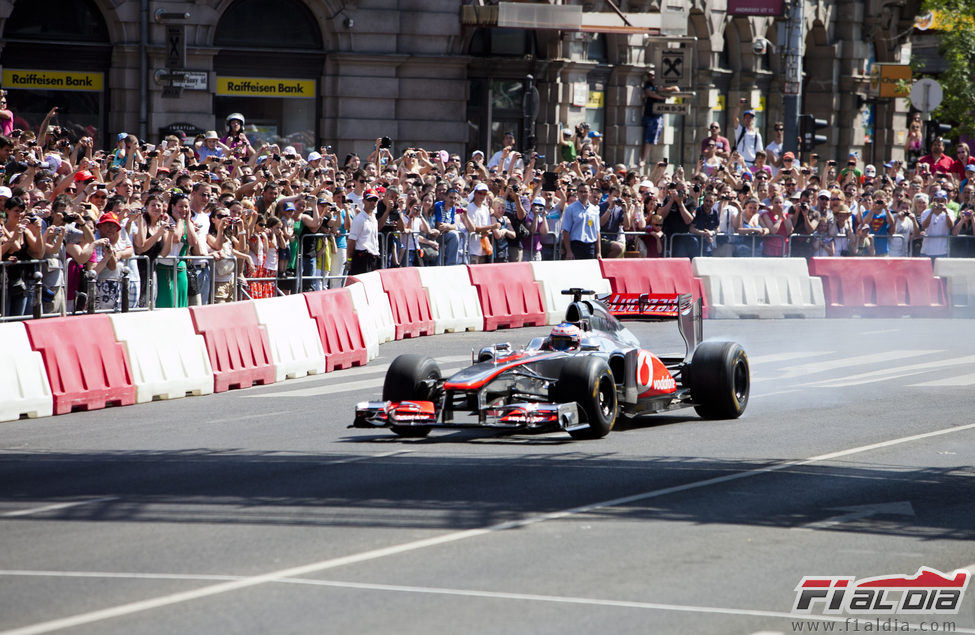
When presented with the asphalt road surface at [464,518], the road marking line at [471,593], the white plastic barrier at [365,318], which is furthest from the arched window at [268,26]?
the road marking line at [471,593]

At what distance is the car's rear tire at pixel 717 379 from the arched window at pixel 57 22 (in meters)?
20.8

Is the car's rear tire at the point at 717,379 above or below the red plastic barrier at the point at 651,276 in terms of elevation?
below

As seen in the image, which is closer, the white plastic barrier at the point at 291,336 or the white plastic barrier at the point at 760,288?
the white plastic barrier at the point at 291,336

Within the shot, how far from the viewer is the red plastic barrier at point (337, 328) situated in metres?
19.8

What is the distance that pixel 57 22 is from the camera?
32625mm

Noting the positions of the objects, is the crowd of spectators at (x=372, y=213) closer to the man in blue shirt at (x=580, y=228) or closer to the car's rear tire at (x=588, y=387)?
the man in blue shirt at (x=580, y=228)

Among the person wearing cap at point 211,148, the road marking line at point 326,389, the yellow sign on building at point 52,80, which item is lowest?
the road marking line at point 326,389

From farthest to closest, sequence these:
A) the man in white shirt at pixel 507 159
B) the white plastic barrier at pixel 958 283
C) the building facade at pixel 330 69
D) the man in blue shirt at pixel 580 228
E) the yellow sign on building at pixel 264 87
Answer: the yellow sign on building at pixel 264 87, the building facade at pixel 330 69, the man in white shirt at pixel 507 159, the white plastic barrier at pixel 958 283, the man in blue shirt at pixel 580 228

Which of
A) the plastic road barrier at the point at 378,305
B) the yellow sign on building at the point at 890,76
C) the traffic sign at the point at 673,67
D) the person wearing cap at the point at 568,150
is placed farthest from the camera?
the yellow sign on building at the point at 890,76

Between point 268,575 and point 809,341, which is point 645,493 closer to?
point 268,575

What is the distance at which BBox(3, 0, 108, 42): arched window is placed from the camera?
106 ft

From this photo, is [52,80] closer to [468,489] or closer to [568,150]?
[568,150]

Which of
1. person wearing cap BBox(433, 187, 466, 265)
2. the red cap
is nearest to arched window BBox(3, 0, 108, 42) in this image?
person wearing cap BBox(433, 187, 466, 265)

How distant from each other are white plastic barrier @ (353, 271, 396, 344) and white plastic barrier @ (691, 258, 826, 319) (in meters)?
6.83
